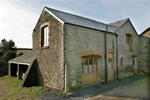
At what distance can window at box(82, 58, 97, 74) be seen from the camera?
7.75 meters

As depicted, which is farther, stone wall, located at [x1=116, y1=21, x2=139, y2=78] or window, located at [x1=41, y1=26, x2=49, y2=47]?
stone wall, located at [x1=116, y1=21, x2=139, y2=78]

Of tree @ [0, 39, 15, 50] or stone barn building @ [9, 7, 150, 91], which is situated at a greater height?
tree @ [0, 39, 15, 50]

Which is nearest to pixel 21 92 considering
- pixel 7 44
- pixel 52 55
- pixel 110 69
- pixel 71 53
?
pixel 52 55

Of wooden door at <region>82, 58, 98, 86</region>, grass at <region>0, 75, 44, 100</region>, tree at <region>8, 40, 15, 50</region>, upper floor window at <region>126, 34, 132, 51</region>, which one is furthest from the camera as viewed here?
tree at <region>8, 40, 15, 50</region>

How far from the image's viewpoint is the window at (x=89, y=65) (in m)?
7.75

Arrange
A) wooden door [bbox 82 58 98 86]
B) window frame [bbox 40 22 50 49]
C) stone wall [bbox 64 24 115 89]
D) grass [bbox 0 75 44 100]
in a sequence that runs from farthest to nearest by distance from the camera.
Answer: window frame [bbox 40 22 50 49], wooden door [bbox 82 58 98 86], stone wall [bbox 64 24 115 89], grass [bbox 0 75 44 100]

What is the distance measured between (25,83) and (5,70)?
9013 mm

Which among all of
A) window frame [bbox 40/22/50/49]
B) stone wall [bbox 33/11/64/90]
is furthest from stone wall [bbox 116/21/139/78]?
window frame [bbox 40/22/50/49]

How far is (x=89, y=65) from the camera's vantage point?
8.05 meters

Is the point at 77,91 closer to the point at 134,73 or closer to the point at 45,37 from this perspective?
the point at 45,37

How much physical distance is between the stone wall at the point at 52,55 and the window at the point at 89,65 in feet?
6.24

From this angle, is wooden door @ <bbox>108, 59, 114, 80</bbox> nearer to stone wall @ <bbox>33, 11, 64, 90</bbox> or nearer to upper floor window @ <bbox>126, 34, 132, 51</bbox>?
upper floor window @ <bbox>126, 34, 132, 51</bbox>

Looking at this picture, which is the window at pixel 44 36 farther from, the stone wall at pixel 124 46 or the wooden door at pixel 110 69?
the stone wall at pixel 124 46

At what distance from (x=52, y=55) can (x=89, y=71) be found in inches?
116
